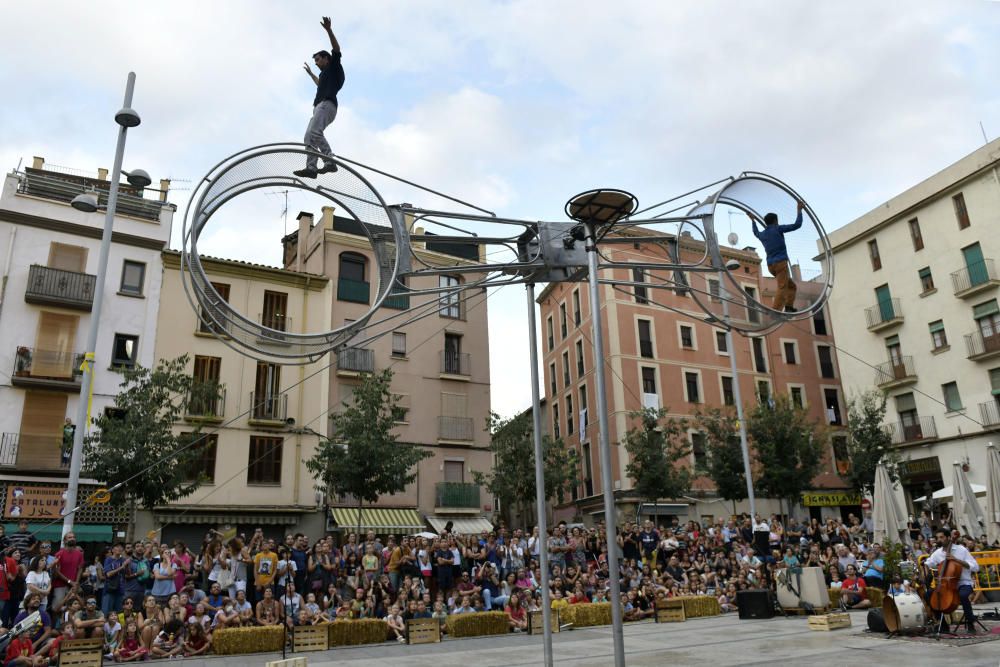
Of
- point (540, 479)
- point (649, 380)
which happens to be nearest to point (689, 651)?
point (540, 479)

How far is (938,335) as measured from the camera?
3938cm

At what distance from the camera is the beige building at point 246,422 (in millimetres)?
29000

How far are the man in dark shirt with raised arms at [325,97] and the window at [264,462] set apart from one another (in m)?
24.1

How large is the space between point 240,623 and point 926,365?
1466 inches

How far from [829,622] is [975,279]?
96.7 ft

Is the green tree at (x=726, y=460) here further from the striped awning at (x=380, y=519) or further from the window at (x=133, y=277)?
the window at (x=133, y=277)

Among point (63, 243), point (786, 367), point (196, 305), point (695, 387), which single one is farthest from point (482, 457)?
point (196, 305)

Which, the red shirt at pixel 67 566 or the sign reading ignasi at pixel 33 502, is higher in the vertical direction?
the sign reading ignasi at pixel 33 502

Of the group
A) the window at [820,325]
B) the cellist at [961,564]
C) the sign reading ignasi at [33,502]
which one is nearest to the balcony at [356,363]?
the sign reading ignasi at [33,502]

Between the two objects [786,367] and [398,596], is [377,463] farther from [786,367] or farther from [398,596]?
[786,367]

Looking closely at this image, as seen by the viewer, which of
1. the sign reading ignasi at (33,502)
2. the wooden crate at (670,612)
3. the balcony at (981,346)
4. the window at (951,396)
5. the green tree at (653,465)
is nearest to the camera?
the wooden crate at (670,612)

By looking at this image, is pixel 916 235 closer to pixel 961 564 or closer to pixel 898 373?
pixel 898 373

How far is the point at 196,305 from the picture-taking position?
7.33m

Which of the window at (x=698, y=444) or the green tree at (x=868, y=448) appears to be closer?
the green tree at (x=868, y=448)
